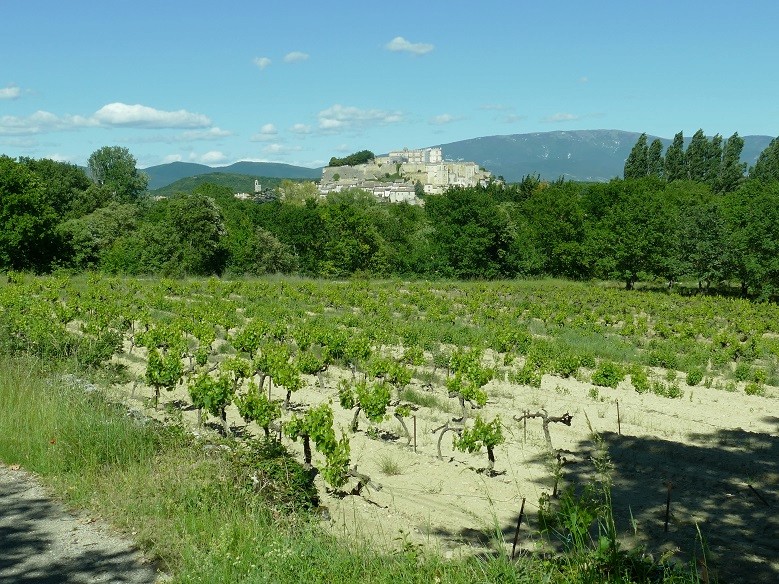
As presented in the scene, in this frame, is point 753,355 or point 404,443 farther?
point 753,355

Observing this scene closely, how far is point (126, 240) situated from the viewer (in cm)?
5194

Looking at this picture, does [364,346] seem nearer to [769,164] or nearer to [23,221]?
[23,221]

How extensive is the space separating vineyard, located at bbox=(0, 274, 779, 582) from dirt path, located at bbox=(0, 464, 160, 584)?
1.63 m

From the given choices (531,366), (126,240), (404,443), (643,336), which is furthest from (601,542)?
(126,240)

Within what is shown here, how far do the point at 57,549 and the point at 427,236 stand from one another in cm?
5705

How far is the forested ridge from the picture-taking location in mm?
42969

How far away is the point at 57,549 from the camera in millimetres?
4996

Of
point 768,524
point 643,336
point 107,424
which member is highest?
point 107,424

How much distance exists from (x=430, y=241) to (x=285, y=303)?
31.0 m

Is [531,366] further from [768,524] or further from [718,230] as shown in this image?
[718,230]

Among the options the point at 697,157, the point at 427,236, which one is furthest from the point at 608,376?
the point at 697,157

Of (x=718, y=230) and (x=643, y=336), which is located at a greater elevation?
(x=718, y=230)

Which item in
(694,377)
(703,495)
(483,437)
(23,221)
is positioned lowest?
(694,377)

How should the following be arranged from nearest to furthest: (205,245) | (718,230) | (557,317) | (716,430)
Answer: (716,430), (557,317), (718,230), (205,245)
